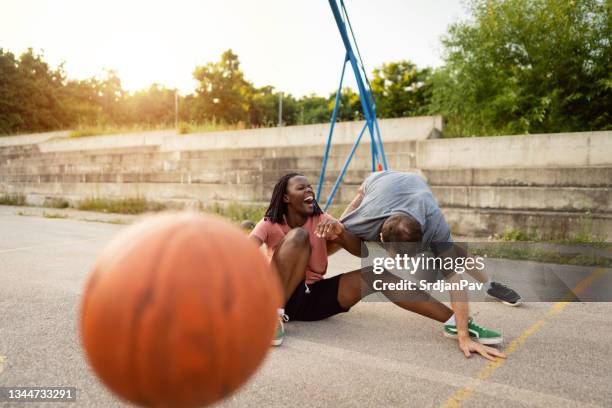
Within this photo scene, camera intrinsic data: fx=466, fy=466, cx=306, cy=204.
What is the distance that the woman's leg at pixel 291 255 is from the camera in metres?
3.41

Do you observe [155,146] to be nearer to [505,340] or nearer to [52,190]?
[52,190]

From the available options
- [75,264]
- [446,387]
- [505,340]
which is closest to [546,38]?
[505,340]

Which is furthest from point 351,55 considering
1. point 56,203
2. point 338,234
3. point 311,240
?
point 56,203

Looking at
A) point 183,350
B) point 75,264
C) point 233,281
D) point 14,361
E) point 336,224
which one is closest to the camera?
point 183,350

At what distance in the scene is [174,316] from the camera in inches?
52.6

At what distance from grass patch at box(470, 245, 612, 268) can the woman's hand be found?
400 centimetres

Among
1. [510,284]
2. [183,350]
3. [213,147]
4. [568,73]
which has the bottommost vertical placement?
[510,284]

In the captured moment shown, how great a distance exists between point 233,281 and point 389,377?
1.80m

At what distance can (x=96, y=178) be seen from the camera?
15.1m

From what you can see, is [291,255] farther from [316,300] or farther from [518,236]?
[518,236]

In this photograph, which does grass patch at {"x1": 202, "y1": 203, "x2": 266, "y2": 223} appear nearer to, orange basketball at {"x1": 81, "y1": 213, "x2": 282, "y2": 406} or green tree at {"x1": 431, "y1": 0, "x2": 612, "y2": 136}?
green tree at {"x1": 431, "y1": 0, "x2": 612, "y2": 136}

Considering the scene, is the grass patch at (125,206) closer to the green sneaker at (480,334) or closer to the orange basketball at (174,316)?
the green sneaker at (480,334)

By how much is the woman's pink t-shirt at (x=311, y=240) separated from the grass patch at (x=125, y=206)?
991 centimetres

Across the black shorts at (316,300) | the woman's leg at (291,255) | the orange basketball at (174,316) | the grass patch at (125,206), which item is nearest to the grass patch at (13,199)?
the grass patch at (125,206)
